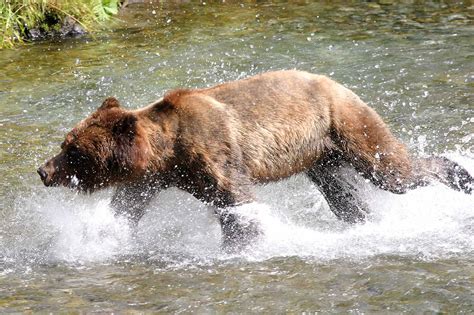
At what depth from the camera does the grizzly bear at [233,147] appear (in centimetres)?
638

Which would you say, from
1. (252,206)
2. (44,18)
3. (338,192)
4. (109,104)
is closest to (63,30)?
(44,18)

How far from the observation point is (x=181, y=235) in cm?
705

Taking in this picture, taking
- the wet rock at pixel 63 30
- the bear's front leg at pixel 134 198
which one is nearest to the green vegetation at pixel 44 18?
the wet rock at pixel 63 30

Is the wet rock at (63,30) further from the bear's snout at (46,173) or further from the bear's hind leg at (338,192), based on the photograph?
the bear's snout at (46,173)

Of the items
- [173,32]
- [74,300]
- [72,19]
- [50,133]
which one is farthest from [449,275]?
[72,19]

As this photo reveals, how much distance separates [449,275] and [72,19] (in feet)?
33.8

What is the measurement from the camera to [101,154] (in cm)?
637

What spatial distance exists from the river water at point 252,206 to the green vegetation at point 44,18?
642 mm

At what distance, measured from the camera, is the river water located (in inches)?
222

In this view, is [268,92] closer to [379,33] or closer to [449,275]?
[449,275]

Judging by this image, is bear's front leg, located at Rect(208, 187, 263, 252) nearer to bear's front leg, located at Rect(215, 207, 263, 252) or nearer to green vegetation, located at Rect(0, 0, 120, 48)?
bear's front leg, located at Rect(215, 207, 263, 252)

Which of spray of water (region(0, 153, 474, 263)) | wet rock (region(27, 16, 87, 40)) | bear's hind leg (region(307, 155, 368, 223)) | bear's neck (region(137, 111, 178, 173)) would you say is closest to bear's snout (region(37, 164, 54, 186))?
spray of water (region(0, 153, 474, 263))

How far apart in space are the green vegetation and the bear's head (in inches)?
306

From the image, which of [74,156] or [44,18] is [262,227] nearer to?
[74,156]
